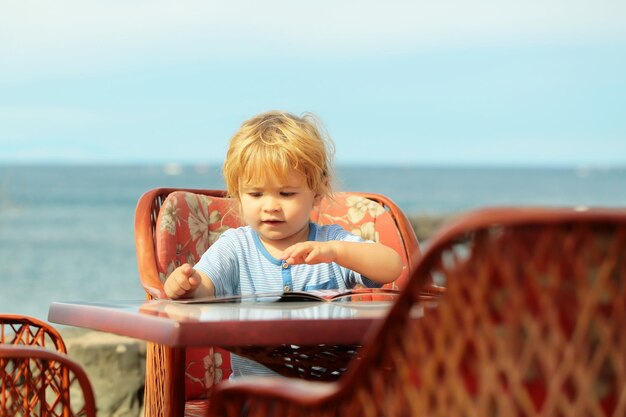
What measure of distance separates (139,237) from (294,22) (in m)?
46.9

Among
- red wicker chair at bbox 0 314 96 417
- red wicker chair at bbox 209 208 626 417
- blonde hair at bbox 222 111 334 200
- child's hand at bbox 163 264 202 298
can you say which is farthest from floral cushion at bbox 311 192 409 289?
red wicker chair at bbox 209 208 626 417

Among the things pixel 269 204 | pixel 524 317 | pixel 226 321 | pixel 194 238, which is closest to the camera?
pixel 524 317

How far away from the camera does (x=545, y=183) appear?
204 ft

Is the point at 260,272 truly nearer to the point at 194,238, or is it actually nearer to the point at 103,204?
the point at 194,238

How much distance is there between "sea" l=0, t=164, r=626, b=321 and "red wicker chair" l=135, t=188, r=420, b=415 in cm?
22

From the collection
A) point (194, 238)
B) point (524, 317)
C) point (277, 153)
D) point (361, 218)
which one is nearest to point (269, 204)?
point (277, 153)

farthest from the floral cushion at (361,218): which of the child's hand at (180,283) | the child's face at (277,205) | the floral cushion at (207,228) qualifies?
the child's hand at (180,283)

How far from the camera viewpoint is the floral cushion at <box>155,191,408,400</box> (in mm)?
3396

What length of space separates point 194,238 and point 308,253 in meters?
0.95

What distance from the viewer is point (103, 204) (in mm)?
43594

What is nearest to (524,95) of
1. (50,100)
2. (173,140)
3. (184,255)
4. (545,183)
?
(545,183)

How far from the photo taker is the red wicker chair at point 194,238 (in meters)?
2.99

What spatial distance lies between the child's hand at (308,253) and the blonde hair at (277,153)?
1.36 feet

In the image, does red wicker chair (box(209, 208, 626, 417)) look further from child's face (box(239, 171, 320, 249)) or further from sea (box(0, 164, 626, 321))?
sea (box(0, 164, 626, 321))
